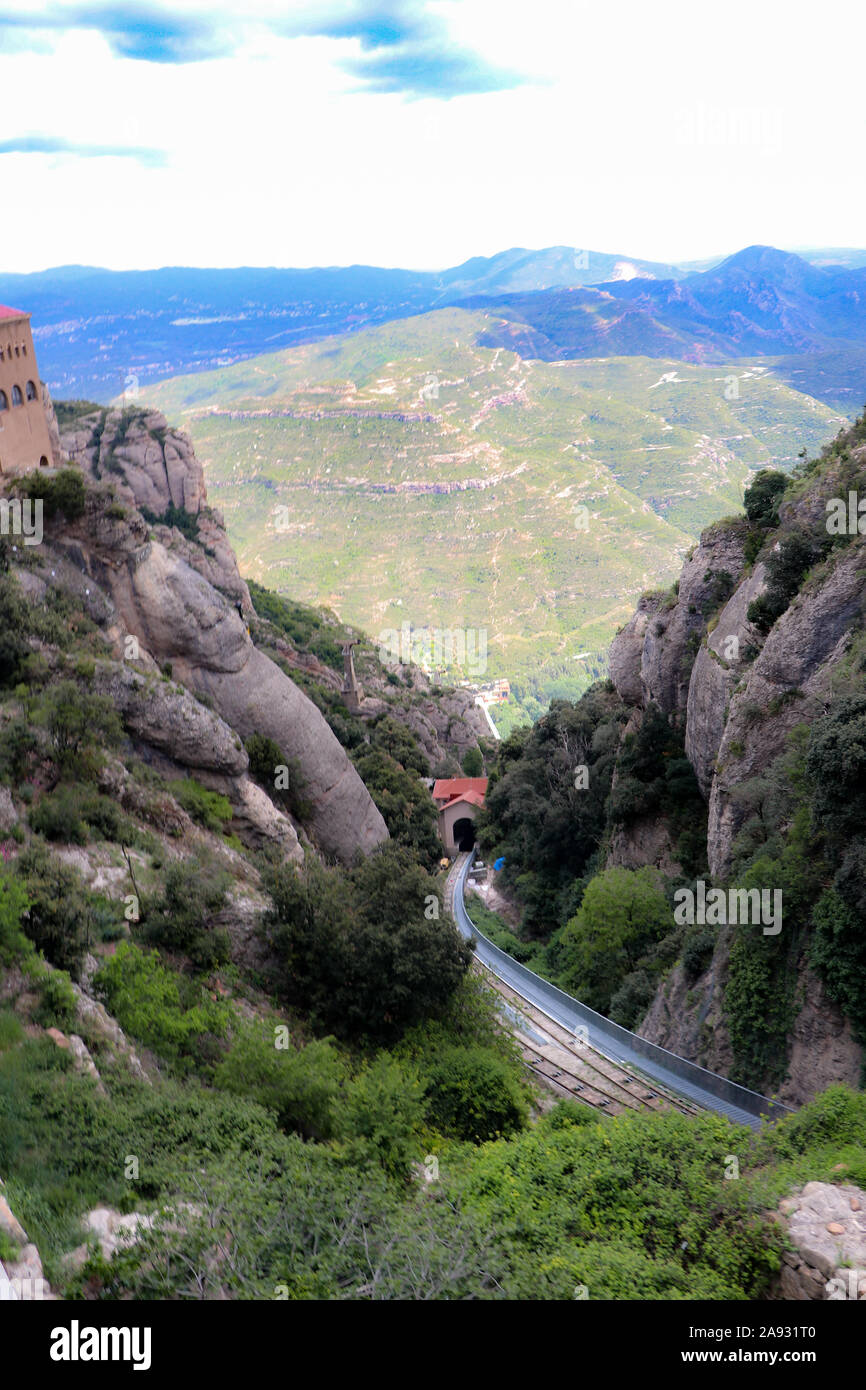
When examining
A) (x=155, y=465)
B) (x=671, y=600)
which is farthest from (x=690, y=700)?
(x=155, y=465)

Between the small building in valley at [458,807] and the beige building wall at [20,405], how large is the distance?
36478 millimetres

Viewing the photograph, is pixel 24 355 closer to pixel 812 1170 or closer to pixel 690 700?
pixel 690 700

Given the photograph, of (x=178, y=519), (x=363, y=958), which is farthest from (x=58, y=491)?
(x=178, y=519)

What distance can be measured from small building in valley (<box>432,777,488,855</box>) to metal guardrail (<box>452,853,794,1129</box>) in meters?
27.8

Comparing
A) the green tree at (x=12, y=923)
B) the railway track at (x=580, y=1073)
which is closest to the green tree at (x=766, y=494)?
the railway track at (x=580, y=1073)

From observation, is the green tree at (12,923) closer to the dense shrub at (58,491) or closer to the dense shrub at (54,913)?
the dense shrub at (54,913)

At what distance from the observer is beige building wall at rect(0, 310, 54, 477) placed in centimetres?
3494

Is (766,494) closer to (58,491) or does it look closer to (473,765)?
(58,491)

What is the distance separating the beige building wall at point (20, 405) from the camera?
115 feet

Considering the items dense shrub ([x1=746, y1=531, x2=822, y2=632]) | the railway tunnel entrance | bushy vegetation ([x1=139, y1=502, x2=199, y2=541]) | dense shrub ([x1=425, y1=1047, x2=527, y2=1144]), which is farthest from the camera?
bushy vegetation ([x1=139, y1=502, x2=199, y2=541])

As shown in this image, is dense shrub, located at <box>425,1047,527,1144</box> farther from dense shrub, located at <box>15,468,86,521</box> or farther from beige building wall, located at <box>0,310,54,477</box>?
beige building wall, located at <box>0,310,54,477</box>

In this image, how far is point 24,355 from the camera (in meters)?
37.4

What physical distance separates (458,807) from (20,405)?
3942cm

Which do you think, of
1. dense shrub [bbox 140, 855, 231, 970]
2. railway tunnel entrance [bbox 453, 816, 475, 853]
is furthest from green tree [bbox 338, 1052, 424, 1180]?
railway tunnel entrance [bbox 453, 816, 475, 853]
